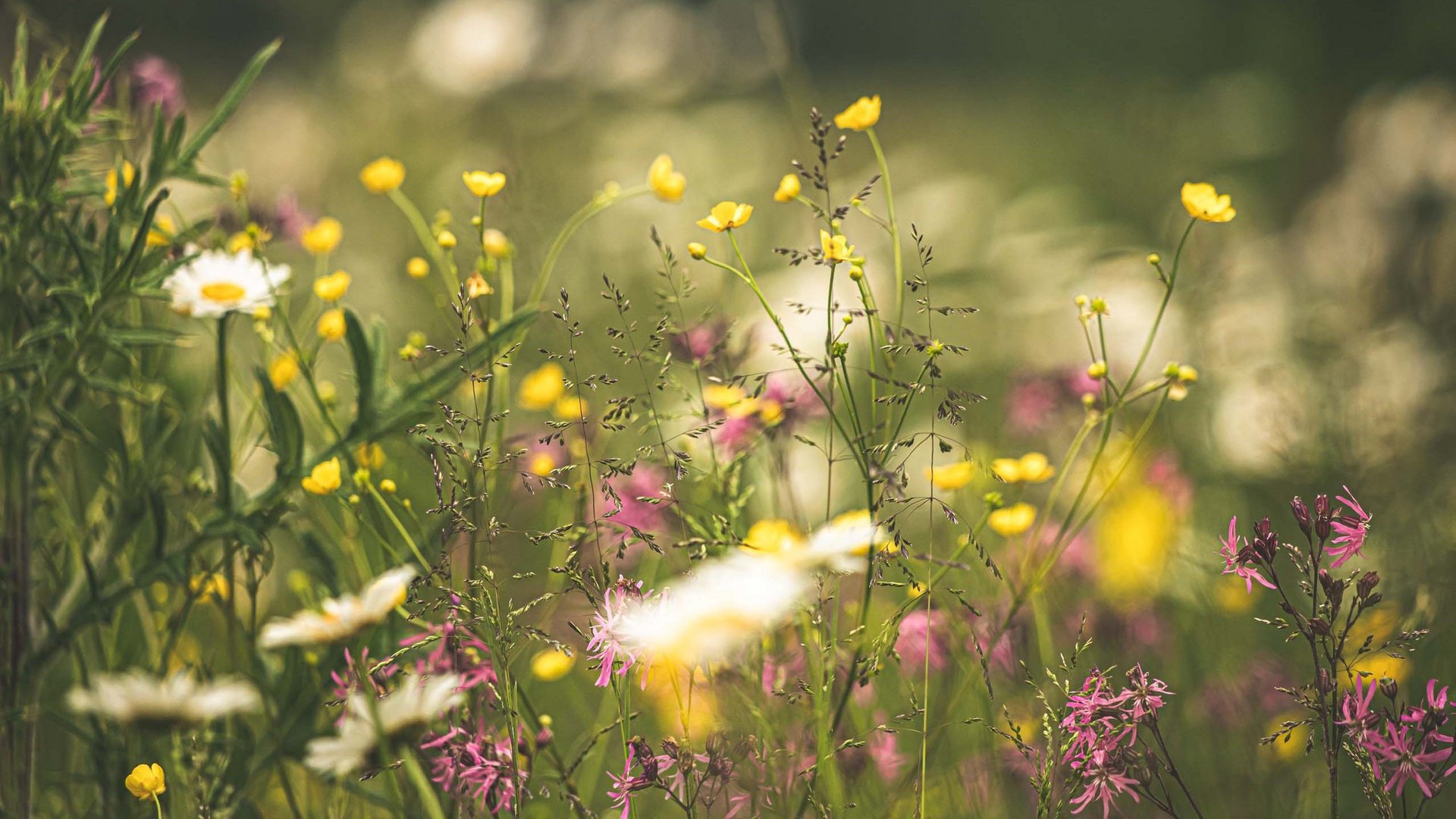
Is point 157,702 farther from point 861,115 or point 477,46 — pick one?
point 477,46

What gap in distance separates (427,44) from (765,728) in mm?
2074

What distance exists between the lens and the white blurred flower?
2236mm

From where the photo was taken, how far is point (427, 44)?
2295 mm

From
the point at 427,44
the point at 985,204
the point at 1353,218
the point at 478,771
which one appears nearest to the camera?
the point at 478,771

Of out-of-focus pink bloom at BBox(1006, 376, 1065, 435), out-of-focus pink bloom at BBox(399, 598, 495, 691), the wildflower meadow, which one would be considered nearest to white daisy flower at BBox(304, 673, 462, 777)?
the wildflower meadow

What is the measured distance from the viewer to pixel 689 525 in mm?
662

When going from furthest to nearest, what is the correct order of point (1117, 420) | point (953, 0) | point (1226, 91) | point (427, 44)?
point (953, 0) → point (427, 44) → point (1226, 91) → point (1117, 420)

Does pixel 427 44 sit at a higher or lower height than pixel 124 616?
higher

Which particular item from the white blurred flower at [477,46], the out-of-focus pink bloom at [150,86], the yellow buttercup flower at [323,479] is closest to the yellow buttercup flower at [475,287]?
the yellow buttercup flower at [323,479]

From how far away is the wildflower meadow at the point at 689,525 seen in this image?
0.52m

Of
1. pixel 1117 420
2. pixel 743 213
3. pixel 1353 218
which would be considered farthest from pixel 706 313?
pixel 1353 218

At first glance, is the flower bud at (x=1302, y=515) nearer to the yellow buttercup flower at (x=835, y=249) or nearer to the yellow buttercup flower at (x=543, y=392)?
the yellow buttercup flower at (x=835, y=249)

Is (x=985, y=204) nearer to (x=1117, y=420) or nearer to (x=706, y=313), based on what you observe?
(x=1117, y=420)

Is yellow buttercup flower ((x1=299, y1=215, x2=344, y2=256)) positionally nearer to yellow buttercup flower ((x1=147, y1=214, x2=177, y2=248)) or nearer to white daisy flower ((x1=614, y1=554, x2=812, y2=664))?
yellow buttercup flower ((x1=147, y1=214, x2=177, y2=248))
